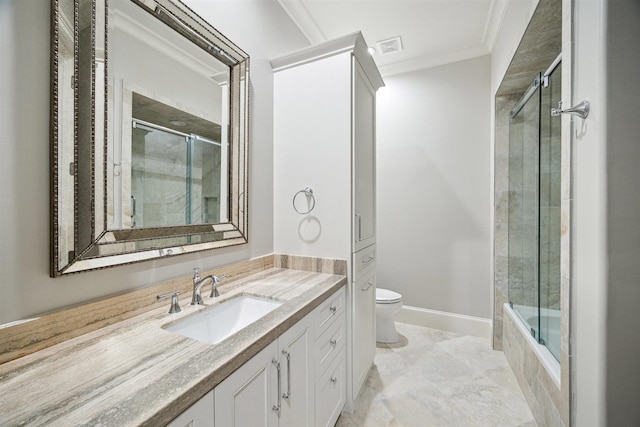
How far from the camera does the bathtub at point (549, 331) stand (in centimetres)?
142

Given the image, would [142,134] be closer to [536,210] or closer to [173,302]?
[173,302]

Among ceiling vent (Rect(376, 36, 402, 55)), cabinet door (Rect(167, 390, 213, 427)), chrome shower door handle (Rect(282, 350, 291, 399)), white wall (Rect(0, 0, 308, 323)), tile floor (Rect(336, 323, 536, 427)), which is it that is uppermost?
ceiling vent (Rect(376, 36, 402, 55))

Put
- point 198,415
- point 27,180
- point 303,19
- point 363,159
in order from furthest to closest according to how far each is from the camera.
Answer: point 303,19 → point 363,159 → point 27,180 → point 198,415

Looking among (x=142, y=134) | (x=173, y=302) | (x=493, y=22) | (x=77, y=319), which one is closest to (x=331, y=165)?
(x=142, y=134)

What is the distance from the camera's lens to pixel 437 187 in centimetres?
277

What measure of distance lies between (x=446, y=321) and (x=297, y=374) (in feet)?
7.10

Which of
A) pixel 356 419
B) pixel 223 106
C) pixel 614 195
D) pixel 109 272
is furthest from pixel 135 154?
pixel 356 419

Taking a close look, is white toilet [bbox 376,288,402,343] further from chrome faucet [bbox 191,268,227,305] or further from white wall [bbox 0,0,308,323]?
white wall [bbox 0,0,308,323]

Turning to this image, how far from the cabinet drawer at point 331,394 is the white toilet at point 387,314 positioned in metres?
0.89

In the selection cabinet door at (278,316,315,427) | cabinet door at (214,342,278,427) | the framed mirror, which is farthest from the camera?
cabinet door at (278,316,315,427)

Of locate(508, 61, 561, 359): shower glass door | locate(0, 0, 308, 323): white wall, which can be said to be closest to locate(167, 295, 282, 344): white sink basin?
locate(0, 0, 308, 323): white wall

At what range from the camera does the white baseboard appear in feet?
8.55

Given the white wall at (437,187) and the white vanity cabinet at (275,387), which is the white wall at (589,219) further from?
the white wall at (437,187)

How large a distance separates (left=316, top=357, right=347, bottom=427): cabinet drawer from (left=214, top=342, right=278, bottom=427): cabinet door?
404mm
